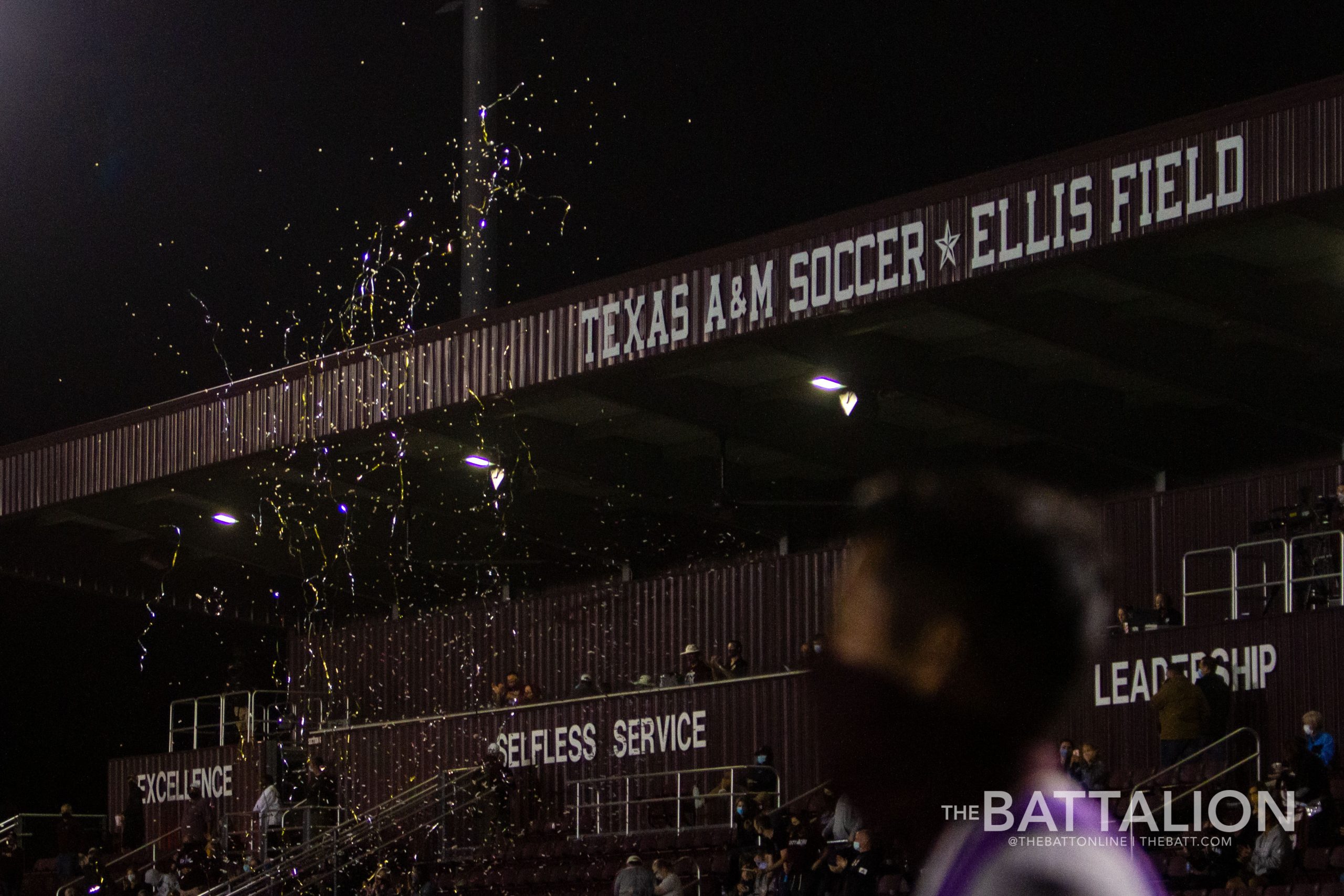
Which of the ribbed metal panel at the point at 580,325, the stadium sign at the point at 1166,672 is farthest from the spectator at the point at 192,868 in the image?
the stadium sign at the point at 1166,672

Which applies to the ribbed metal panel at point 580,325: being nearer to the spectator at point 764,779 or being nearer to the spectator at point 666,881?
the spectator at point 764,779

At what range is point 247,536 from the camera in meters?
31.7

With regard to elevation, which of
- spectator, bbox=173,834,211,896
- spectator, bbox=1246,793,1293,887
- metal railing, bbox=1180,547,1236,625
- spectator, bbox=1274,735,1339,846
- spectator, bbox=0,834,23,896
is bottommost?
spectator, bbox=0,834,23,896

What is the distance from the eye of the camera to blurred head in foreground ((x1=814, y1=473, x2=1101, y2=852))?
4.99 ft

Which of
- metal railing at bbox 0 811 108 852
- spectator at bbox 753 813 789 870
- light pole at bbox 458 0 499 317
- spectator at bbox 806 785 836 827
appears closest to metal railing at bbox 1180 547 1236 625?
spectator at bbox 806 785 836 827

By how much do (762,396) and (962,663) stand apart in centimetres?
2319

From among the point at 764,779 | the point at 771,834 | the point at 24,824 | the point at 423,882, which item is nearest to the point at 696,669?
the point at 764,779

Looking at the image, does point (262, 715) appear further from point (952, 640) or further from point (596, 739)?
point (952, 640)

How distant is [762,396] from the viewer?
2469cm

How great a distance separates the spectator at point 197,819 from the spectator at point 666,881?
36.0ft

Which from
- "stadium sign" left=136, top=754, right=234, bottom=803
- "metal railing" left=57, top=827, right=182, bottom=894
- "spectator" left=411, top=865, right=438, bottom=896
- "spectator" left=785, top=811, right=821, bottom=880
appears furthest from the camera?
"stadium sign" left=136, top=754, right=234, bottom=803

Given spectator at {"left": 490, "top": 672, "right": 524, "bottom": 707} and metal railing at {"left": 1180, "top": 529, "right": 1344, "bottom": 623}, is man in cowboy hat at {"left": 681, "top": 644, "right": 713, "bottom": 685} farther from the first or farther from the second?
metal railing at {"left": 1180, "top": 529, "right": 1344, "bottom": 623}

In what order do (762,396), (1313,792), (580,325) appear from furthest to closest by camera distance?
(762,396)
(580,325)
(1313,792)

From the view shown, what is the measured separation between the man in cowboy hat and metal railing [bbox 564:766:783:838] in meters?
1.27
